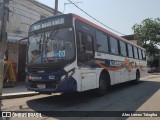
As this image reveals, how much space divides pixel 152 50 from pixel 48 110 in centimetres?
4239

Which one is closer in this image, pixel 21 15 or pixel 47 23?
pixel 47 23

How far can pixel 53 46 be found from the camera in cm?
847

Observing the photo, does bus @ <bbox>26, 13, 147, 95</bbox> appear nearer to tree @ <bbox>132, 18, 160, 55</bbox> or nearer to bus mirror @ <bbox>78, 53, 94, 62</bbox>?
bus mirror @ <bbox>78, 53, 94, 62</bbox>

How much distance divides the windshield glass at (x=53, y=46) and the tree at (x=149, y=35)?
40934 millimetres

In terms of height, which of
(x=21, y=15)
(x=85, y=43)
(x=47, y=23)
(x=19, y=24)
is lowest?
(x=85, y=43)

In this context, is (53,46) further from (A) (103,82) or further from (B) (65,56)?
(A) (103,82)

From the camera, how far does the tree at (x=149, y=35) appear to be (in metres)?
47.2

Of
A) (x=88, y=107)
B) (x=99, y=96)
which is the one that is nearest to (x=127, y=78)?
(x=99, y=96)

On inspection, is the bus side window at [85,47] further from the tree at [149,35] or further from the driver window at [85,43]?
the tree at [149,35]

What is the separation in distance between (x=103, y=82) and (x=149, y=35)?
4067 centimetres

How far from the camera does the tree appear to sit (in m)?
47.2

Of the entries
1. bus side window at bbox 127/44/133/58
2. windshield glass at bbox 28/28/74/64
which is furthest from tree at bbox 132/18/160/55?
windshield glass at bbox 28/28/74/64

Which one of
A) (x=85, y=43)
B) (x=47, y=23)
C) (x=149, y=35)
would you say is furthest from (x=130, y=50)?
(x=149, y=35)

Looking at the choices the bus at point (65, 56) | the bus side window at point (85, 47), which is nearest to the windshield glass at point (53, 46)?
the bus at point (65, 56)
